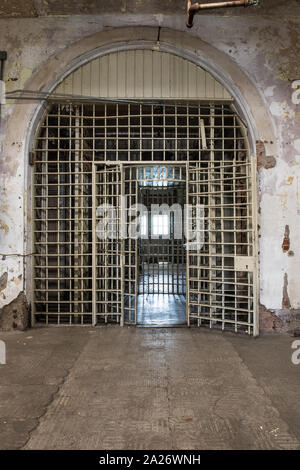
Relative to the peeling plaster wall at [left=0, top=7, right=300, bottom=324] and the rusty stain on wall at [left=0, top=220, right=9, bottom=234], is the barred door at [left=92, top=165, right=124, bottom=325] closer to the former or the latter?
the peeling plaster wall at [left=0, top=7, right=300, bottom=324]

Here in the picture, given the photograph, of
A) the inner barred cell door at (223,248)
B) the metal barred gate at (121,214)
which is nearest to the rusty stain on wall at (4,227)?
the metal barred gate at (121,214)

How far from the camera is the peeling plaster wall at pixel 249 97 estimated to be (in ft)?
16.0

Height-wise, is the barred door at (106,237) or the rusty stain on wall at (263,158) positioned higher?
the rusty stain on wall at (263,158)

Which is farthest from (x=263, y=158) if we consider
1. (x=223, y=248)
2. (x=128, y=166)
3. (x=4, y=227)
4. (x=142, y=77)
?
(x=4, y=227)

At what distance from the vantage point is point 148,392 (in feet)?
9.89

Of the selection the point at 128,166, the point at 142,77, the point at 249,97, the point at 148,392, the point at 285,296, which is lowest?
the point at 148,392

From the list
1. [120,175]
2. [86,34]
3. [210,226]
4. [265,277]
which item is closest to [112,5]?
[86,34]

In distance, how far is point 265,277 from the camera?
16.0ft

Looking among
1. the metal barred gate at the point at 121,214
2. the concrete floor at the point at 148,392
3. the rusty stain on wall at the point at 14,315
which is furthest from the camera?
the metal barred gate at the point at 121,214

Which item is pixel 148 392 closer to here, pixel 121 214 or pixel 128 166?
pixel 121 214

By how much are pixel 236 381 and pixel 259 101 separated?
4033 mm

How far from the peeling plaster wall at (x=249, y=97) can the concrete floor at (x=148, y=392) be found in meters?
1.18

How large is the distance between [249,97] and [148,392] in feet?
14.5

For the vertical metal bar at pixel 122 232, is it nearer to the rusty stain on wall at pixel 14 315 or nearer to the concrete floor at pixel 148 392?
the concrete floor at pixel 148 392
